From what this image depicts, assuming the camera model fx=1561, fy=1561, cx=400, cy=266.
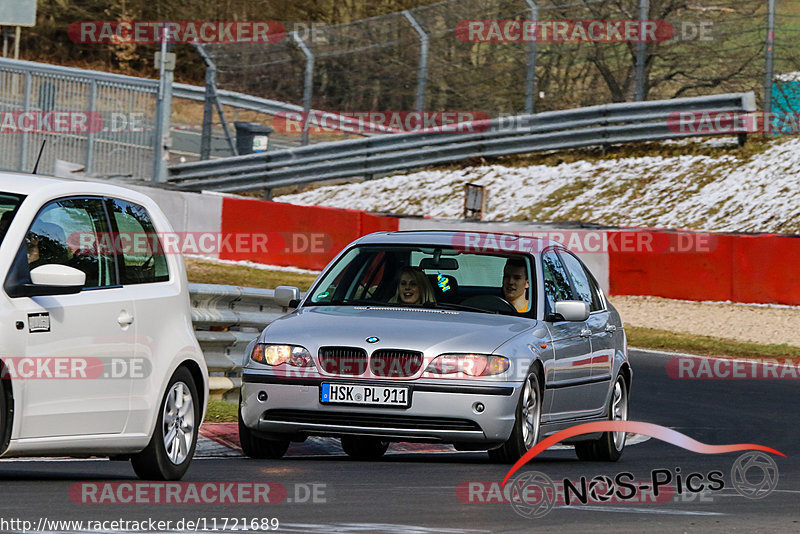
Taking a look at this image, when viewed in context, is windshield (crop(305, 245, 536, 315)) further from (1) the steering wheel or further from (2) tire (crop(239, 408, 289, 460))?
(2) tire (crop(239, 408, 289, 460))

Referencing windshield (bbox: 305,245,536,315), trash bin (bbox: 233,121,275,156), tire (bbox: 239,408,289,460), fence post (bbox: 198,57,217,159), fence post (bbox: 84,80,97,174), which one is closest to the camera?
tire (bbox: 239,408,289,460)

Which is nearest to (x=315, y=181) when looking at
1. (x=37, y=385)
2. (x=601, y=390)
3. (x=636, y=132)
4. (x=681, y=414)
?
(x=636, y=132)

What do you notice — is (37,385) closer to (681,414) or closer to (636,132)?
(681,414)

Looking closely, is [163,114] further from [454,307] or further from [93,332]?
[93,332]

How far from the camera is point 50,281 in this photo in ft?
22.6

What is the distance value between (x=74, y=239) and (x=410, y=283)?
312 cm

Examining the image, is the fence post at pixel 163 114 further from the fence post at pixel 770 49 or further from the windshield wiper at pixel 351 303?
the windshield wiper at pixel 351 303

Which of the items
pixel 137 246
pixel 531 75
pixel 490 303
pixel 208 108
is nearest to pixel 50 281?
pixel 137 246

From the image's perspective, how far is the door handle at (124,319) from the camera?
7.64 metres

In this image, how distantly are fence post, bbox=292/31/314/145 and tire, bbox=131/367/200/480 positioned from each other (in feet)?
73.7

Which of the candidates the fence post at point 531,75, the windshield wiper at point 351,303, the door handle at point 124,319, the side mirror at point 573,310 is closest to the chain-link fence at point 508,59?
the fence post at point 531,75

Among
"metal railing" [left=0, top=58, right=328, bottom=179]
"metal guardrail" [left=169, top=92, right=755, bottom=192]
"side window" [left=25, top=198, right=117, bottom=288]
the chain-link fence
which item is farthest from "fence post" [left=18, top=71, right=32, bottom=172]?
"side window" [left=25, top=198, right=117, bottom=288]

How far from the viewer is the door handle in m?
7.64

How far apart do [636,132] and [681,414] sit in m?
15.9
